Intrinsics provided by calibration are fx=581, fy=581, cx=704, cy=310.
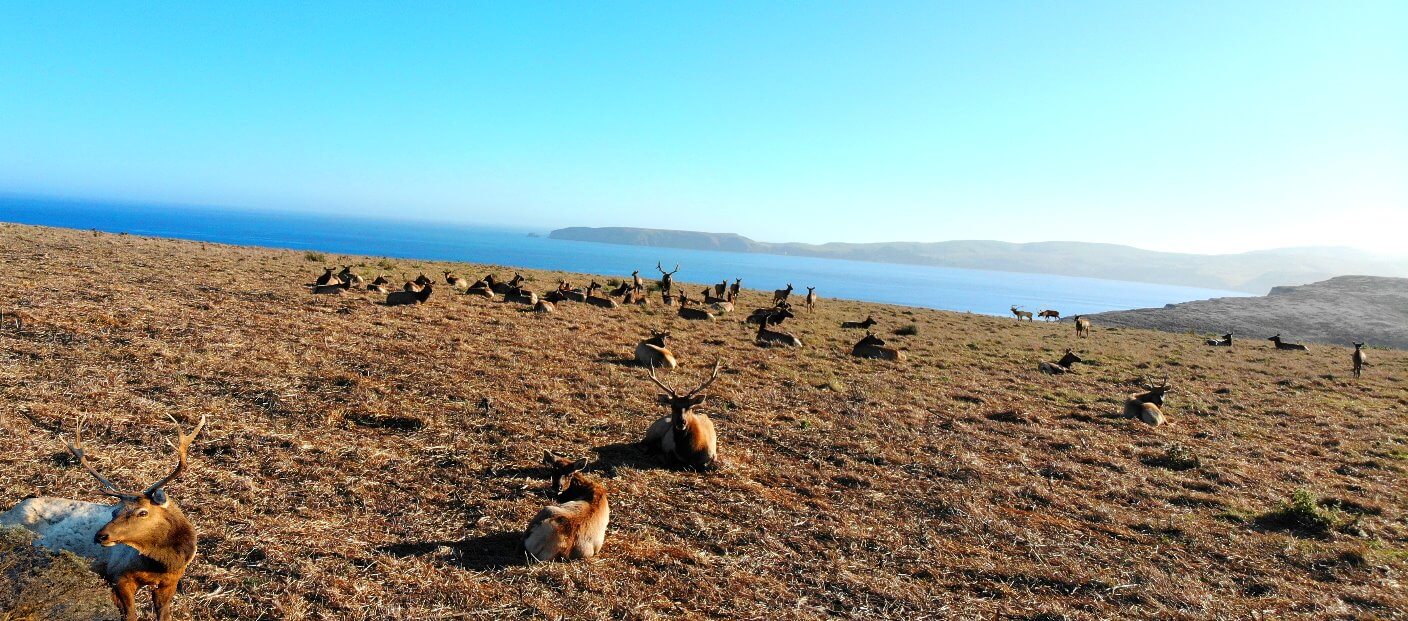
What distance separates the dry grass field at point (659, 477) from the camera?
5.63m

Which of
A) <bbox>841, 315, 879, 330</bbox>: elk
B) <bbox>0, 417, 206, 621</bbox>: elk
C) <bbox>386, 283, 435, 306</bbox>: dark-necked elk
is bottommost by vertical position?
<bbox>841, 315, 879, 330</bbox>: elk

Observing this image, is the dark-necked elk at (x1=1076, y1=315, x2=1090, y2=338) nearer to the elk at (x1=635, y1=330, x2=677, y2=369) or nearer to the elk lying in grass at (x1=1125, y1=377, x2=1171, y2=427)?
the elk lying in grass at (x1=1125, y1=377, x2=1171, y2=427)

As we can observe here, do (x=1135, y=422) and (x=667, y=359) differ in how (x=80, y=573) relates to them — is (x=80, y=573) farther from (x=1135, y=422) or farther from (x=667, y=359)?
(x=1135, y=422)

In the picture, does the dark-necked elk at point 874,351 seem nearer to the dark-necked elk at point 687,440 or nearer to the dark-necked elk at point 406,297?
the dark-necked elk at point 687,440

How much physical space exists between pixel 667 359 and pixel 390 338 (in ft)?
22.5

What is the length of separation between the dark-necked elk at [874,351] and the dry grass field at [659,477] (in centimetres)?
314

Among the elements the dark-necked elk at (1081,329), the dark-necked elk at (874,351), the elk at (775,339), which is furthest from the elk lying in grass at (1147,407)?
the dark-necked elk at (1081,329)

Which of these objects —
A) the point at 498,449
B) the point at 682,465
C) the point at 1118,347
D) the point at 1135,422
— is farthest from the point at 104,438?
the point at 1118,347

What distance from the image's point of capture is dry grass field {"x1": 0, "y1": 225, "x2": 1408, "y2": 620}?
563cm

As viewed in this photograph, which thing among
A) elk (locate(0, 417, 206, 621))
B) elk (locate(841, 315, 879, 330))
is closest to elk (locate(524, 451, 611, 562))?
Result: elk (locate(0, 417, 206, 621))

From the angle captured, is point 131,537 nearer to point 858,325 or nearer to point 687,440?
point 687,440

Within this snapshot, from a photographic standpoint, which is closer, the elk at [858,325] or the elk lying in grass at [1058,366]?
the elk lying in grass at [1058,366]

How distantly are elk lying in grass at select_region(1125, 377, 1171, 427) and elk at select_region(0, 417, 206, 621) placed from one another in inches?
674

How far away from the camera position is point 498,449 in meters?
8.39
